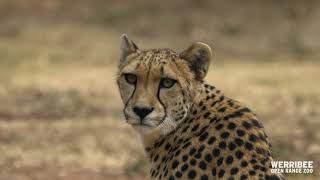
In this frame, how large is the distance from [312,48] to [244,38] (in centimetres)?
178

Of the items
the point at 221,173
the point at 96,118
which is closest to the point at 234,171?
the point at 221,173

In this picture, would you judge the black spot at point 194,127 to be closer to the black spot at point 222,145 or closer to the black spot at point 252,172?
the black spot at point 222,145

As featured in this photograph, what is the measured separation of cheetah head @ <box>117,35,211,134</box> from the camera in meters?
5.13

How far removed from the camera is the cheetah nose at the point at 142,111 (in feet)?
16.7

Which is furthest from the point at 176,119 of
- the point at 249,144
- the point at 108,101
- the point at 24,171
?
the point at 108,101

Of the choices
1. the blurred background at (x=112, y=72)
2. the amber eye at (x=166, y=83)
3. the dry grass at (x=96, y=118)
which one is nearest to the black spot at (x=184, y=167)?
the amber eye at (x=166, y=83)

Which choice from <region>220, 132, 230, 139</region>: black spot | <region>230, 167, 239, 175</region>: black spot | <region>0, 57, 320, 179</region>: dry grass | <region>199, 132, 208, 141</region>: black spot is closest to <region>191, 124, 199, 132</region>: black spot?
<region>199, 132, 208, 141</region>: black spot

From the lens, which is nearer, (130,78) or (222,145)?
(222,145)

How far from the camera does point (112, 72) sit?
18.2m

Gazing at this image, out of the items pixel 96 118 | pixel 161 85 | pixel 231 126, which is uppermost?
pixel 161 85

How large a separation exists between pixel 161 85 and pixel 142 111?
0.58 feet

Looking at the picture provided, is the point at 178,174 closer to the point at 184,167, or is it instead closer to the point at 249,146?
the point at 184,167

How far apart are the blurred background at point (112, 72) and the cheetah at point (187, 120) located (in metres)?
1.62

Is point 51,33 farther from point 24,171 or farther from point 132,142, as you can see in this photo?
point 24,171
